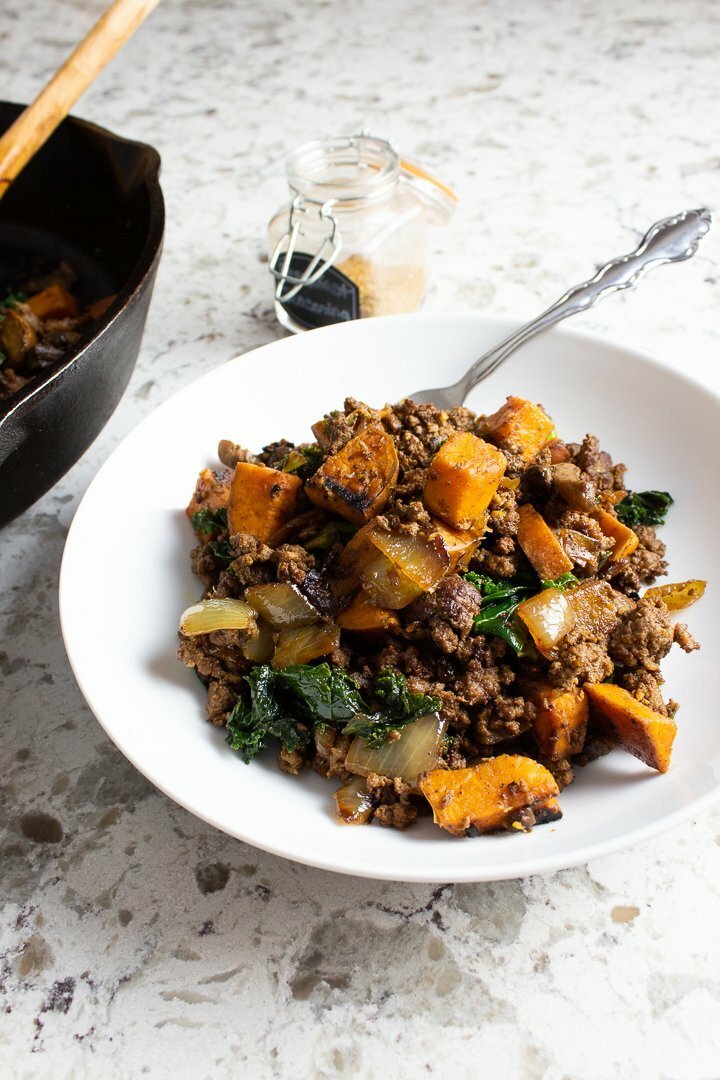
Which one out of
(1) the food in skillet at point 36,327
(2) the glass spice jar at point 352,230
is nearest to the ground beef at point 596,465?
(2) the glass spice jar at point 352,230

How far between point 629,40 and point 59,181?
3532 mm

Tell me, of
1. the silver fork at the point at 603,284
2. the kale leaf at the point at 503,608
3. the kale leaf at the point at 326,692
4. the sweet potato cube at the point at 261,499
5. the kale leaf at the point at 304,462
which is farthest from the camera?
the silver fork at the point at 603,284

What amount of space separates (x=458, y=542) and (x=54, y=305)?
1947 mm

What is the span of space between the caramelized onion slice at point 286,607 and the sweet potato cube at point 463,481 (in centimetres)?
38

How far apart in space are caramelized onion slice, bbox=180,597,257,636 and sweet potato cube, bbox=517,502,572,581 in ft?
2.31

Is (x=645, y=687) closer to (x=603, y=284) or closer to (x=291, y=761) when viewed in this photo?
(x=291, y=761)

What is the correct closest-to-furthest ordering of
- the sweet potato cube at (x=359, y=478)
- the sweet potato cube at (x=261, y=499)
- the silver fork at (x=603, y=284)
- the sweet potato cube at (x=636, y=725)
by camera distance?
1. the sweet potato cube at (x=636, y=725)
2. the sweet potato cube at (x=359, y=478)
3. the sweet potato cube at (x=261, y=499)
4. the silver fork at (x=603, y=284)

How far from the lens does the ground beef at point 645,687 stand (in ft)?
7.52

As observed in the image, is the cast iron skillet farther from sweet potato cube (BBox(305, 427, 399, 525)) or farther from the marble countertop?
sweet potato cube (BBox(305, 427, 399, 525))

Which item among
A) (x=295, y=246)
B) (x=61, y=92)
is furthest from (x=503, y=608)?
(x=61, y=92)

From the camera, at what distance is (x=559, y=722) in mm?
2217

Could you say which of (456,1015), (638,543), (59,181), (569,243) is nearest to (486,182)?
(569,243)

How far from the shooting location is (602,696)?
7.34ft

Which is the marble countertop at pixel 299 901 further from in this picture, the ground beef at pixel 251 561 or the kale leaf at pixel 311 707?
the ground beef at pixel 251 561
